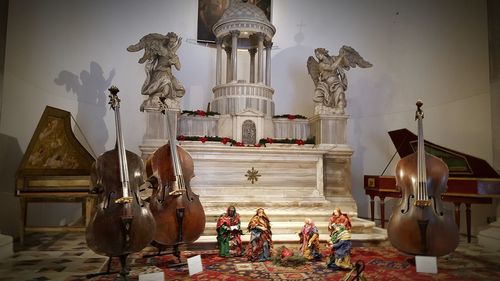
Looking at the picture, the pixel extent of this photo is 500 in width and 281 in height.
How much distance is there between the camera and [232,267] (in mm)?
3906

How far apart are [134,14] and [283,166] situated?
16.2ft

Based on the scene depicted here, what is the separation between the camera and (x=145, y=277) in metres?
3.11

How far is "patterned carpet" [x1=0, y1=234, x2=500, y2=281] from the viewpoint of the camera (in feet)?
11.8

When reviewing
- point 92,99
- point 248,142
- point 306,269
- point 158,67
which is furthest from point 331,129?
point 92,99

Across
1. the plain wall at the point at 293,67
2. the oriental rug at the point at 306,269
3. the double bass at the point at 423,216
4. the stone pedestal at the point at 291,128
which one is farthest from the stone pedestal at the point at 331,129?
the double bass at the point at 423,216

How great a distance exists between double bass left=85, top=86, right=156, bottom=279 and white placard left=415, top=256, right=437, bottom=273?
2551 millimetres

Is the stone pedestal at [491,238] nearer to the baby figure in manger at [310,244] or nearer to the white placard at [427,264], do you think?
the white placard at [427,264]

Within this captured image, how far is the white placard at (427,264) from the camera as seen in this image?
3637mm

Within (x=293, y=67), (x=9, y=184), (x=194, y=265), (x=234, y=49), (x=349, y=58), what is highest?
(x=293, y=67)

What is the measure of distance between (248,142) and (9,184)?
4.04 metres

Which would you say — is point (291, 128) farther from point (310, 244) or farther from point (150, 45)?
point (310, 244)

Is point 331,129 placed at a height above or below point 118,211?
above

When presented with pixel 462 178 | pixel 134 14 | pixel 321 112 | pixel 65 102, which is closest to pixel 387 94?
pixel 321 112

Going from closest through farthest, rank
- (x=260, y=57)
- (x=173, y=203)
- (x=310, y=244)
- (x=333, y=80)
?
(x=173, y=203), (x=310, y=244), (x=333, y=80), (x=260, y=57)
